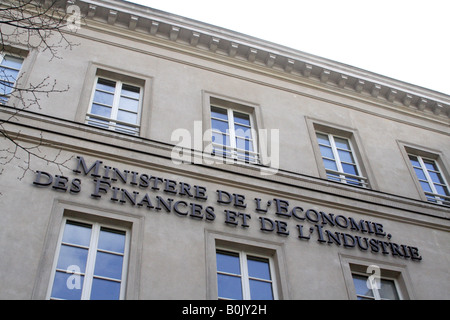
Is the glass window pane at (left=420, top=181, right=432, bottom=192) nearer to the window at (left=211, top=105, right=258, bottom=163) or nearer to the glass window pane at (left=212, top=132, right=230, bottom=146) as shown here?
the window at (left=211, top=105, right=258, bottom=163)

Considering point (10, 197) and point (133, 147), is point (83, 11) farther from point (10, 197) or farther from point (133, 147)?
point (10, 197)

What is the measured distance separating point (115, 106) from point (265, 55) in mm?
4799

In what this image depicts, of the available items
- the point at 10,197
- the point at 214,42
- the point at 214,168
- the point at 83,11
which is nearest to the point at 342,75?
the point at 214,42

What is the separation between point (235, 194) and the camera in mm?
11383

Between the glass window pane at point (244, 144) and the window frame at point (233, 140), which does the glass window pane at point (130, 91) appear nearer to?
the window frame at point (233, 140)

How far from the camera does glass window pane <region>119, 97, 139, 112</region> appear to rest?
12.8 meters

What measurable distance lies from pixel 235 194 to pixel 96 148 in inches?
113

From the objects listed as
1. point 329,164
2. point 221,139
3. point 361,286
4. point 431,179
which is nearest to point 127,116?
point 221,139

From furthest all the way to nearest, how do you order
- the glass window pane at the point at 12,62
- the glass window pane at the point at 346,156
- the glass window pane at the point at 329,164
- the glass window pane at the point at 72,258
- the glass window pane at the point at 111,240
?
the glass window pane at the point at 346,156
the glass window pane at the point at 329,164
the glass window pane at the point at 12,62
the glass window pane at the point at 111,240
the glass window pane at the point at 72,258

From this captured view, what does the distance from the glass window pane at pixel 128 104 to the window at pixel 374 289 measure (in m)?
5.94

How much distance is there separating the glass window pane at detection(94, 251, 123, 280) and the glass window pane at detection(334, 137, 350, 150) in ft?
23.7

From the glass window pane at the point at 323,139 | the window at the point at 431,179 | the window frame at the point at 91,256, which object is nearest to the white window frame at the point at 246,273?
the window frame at the point at 91,256

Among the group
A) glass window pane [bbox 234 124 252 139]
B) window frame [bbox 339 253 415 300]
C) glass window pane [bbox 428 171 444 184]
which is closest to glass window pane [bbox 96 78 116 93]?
glass window pane [bbox 234 124 252 139]

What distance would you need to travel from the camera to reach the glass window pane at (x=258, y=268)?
10273 millimetres
